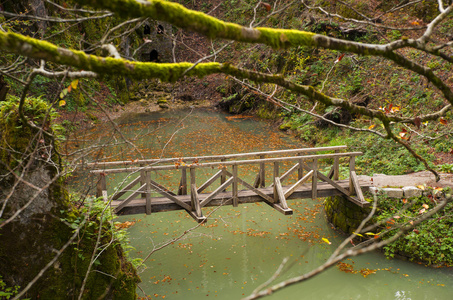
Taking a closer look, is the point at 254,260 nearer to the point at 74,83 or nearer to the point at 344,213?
the point at 344,213

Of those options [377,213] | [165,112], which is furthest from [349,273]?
[165,112]

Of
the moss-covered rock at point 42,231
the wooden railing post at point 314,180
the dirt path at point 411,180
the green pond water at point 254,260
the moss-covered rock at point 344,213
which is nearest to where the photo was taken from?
the moss-covered rock at point 42,231

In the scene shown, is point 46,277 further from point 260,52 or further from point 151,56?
point 151,56

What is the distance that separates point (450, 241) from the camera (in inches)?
274

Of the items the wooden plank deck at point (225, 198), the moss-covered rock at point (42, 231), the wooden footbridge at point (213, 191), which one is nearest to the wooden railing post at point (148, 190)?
the wooden footbridge at point (213, 191)

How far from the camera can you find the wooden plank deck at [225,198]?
22.9ft

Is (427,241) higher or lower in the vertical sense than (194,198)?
lower

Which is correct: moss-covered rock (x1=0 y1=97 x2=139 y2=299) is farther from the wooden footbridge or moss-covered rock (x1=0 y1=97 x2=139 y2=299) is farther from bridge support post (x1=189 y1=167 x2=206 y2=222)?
bridge support post (x1=189 y1=167 x2=206 y2=222)

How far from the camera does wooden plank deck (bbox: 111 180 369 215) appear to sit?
22.9 ft

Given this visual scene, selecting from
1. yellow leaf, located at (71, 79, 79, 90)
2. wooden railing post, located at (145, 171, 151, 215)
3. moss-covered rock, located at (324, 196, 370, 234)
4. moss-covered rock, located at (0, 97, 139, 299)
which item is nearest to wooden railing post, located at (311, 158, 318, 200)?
moss-covered rock, located at (324, 196, 370, 234)

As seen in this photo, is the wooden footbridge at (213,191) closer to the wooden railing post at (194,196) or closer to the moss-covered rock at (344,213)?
the wooden railing post at (194,196)

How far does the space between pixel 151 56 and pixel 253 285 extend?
25311 millimetres

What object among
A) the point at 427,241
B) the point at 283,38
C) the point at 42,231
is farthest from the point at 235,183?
the point at 283,38

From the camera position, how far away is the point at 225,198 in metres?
7.54
